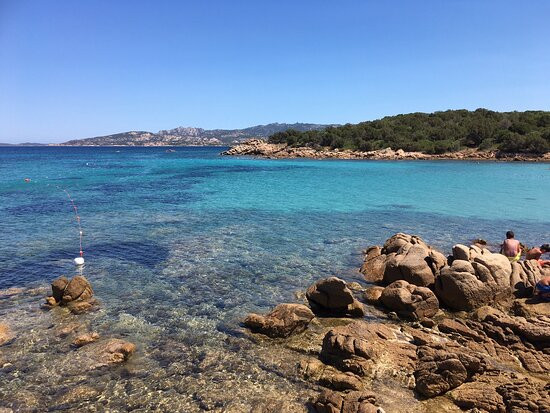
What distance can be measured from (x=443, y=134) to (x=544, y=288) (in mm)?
102705

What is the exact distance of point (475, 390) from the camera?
29.1ft

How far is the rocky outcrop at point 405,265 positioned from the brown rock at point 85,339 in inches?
448

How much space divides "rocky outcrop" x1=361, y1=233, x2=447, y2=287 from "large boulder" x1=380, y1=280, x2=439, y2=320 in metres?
1.32

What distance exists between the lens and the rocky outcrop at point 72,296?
13.8 meters

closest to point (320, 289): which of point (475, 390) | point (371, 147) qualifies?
point (475, 390)

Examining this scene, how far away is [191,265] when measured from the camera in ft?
60.5

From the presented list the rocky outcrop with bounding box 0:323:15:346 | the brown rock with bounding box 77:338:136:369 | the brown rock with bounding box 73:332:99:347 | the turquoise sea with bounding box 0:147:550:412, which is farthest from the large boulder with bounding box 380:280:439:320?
the rocky outcrop with bounding box 0:323:15:346

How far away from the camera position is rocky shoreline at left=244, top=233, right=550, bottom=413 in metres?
8.75

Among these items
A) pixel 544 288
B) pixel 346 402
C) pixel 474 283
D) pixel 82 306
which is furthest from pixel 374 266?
pixel 82 306

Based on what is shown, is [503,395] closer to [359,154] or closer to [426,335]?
[426,335]

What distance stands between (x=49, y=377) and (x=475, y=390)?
1077cm

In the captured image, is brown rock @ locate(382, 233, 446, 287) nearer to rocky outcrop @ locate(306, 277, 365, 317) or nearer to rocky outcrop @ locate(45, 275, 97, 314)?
rocky outcrop @ locate(306, 277, 365, 317)

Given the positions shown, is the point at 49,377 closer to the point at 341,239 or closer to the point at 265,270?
the point at 265,270

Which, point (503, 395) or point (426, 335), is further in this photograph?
point (426, 335)
